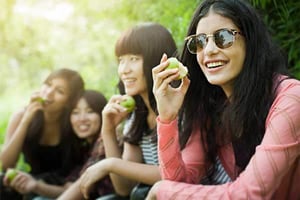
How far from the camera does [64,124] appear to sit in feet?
13.0

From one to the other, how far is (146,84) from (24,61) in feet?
32.4

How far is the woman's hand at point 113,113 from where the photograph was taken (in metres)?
2.99

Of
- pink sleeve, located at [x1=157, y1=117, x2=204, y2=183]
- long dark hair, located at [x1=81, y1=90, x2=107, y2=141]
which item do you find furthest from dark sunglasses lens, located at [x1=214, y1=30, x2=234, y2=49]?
long dark hair, located at [x1=81, y1=90, x2=107, y2=141]

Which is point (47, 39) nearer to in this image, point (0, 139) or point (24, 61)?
point (24, 61)

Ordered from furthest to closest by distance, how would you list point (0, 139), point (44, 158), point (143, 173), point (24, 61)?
point (24, 61)
point (0, 139)
point (44, 158)
point (143, 173)

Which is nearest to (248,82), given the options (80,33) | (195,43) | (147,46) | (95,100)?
(195,43)

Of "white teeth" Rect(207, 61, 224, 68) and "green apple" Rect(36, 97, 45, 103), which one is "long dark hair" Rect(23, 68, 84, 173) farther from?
"white teeth" Rect(207, 61, 224, 68)

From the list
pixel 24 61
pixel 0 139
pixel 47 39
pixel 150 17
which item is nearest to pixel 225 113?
pixel 150 17

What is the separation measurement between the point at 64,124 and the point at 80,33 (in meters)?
5.22

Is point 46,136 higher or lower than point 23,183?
higher

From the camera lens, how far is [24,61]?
1248cm

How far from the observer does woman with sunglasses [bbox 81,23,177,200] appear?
2.98m

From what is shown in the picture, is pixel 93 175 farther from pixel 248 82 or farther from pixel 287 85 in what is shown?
pixel 287 85

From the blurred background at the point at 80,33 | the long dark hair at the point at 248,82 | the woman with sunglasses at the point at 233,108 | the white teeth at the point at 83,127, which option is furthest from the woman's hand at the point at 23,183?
the long dark hair at the point at 248,82
